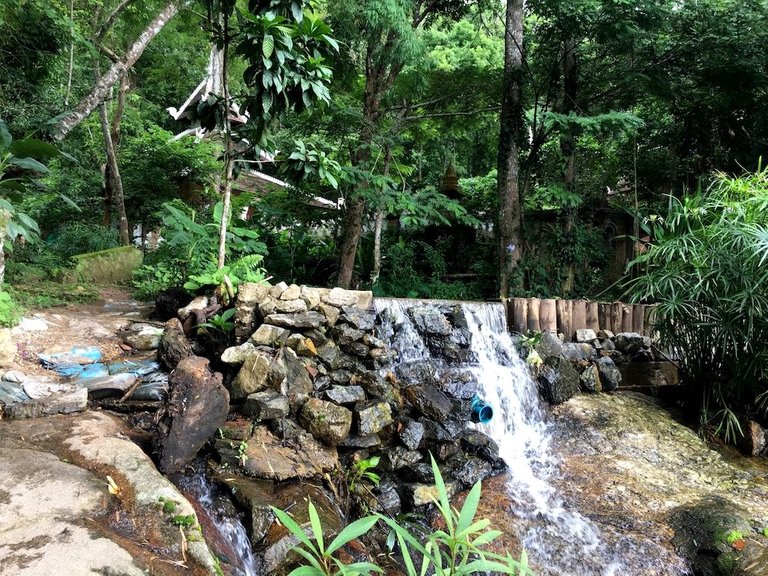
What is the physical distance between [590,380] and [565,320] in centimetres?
90

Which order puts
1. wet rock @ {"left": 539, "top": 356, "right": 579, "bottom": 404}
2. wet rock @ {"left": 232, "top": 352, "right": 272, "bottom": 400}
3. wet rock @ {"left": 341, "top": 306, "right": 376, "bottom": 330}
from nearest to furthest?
wet rock @ {"left": 232, "top": 352, "right": 272, "bottom": 400} < wet rock @ {"left": 341, "top": 306, "right": 376, "bottom": 330} < wet rock @ {"left": 539, "top": 356, "right": 579, "bottom": 404}

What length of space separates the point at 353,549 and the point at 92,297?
17.3ft

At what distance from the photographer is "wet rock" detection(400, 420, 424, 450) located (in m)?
3.83

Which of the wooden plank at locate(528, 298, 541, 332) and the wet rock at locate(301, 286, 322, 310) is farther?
the wooden plank at locate(528, 298, 541, 332)

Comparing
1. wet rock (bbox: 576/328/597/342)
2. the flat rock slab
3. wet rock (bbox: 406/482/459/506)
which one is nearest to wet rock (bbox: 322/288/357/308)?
wet rock (bbox: 406/482/459/506)

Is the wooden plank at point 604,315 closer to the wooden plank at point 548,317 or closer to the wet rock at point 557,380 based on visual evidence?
the wooden plank at point 548,317

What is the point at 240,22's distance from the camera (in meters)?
4.23

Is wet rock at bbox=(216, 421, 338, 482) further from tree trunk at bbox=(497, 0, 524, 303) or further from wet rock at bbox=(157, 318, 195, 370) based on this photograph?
tree trunk at bbox=(497, 0, 524, 303)

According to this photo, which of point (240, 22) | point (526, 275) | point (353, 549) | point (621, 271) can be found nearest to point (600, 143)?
point (621, 271)

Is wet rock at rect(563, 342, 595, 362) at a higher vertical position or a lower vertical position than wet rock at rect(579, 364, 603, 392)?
higher

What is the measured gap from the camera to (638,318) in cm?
622

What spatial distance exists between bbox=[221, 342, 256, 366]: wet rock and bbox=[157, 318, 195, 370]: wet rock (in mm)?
425

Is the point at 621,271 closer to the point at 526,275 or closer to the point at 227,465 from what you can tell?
the point at 526,275

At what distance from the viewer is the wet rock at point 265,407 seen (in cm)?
347
